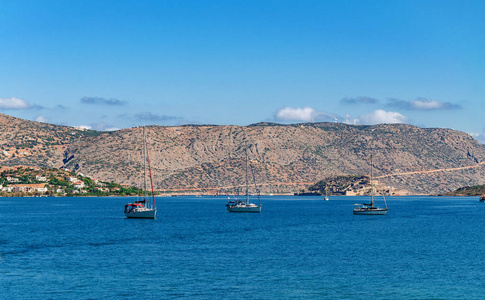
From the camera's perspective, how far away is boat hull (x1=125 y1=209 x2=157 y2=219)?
123 meters

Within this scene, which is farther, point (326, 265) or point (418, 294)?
point (326, 265)

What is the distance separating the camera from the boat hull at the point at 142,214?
405ft

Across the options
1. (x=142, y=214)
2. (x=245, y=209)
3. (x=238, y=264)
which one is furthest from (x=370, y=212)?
(x=238, y=264)

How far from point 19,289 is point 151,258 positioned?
18.7 meters

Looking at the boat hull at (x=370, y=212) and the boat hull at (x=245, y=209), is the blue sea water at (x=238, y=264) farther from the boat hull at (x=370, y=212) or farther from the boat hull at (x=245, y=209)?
the boat hull at (x=245, y=209)

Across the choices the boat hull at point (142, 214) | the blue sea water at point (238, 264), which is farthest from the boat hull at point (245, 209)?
the blue sea water at point (238, 264)

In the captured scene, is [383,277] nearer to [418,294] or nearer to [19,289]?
[418,294]

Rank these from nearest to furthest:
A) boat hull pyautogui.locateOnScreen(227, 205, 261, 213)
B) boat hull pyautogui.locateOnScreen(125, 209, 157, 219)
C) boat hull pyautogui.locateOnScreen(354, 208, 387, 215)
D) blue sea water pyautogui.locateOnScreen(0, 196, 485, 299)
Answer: blue sea water pyautogui.locateOnScreen(0, 196, 485, 299)
boat hull pyautogui.locateOnScreen(125, 209, 157, 219)
boat hull pyautogui.locateOnScreen(354, 208, 387, 215)
boat hull pyautogui.locateOnScreen(227, 205, 261, 213)

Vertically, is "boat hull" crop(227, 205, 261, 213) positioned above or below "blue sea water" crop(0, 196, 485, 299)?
above

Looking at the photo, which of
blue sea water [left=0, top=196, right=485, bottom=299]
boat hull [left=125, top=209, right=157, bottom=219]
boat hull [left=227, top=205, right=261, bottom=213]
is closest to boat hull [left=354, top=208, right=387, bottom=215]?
boat hull [left=227, top=205, right=261, bottom=213]

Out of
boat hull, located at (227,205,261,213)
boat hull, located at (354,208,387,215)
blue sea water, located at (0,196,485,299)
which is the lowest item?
blue sea water, located at (0,196,485,299)

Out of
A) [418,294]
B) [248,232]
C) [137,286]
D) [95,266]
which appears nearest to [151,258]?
[95,266]

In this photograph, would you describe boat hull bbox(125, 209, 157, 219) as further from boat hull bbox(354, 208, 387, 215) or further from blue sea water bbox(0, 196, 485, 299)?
boat hull bbox(354, 208, 387, 215)

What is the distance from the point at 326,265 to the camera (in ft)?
195
